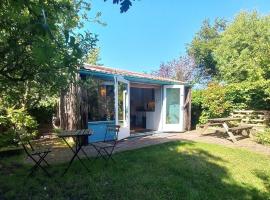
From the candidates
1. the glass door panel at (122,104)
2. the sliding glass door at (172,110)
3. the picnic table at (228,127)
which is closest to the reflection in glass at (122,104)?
the glass door panel at (122,104)

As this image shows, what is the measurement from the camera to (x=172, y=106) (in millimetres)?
13523

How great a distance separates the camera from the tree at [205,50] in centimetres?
2880

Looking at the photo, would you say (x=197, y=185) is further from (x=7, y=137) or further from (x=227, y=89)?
(x=227, y=89)

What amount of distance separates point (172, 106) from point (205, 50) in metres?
17.5

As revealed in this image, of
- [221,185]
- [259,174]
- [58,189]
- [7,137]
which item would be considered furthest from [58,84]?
[259,174]

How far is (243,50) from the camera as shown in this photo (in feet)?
75.6

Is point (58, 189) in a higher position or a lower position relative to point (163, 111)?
lower

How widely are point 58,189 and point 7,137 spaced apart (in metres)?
3.92

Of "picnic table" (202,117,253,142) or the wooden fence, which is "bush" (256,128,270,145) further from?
the wooden fence

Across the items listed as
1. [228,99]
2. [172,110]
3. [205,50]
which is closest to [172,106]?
[172,110]

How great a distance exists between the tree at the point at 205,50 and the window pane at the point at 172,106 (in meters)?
A: 16.3

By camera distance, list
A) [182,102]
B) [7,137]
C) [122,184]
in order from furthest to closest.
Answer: [182,102], [7,137], [122,184]

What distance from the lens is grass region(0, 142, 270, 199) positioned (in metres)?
4.69

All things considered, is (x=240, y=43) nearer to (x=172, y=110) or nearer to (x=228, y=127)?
(x=172, y=110)
